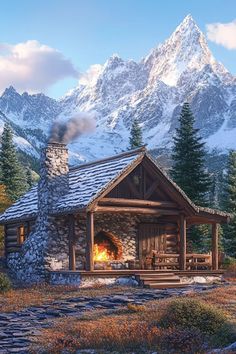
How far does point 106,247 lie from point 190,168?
48.6 feet

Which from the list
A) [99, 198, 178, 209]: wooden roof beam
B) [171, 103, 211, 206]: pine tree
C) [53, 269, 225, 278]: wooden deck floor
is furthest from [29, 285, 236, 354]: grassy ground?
[171, 103, 211, 206]: pine tree

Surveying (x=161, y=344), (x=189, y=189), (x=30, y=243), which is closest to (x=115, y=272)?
(x=30, y=243)

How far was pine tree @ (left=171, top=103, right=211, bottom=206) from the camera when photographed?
4008cm

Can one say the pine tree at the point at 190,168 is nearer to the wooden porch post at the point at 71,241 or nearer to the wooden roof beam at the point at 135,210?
the wooden roof beam at the point at 135,210

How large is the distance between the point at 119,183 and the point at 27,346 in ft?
50.1

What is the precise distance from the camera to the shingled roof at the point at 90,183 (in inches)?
940

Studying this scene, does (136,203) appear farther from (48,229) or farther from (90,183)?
(48,229)

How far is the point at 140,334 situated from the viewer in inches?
442

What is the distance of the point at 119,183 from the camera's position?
25812 mm

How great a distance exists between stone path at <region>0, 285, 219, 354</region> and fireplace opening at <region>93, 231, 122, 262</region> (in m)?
6.47

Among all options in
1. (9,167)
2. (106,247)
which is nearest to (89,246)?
(106,247)

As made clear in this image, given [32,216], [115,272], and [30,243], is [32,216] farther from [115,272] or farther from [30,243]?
[115,272]

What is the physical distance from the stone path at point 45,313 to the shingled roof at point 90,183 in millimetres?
4830

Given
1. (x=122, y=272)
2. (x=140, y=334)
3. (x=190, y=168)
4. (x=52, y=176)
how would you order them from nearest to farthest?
(x=140, y=334) → (x=122, y=272) → (x=52, y=176) → (x=190, y=168)
